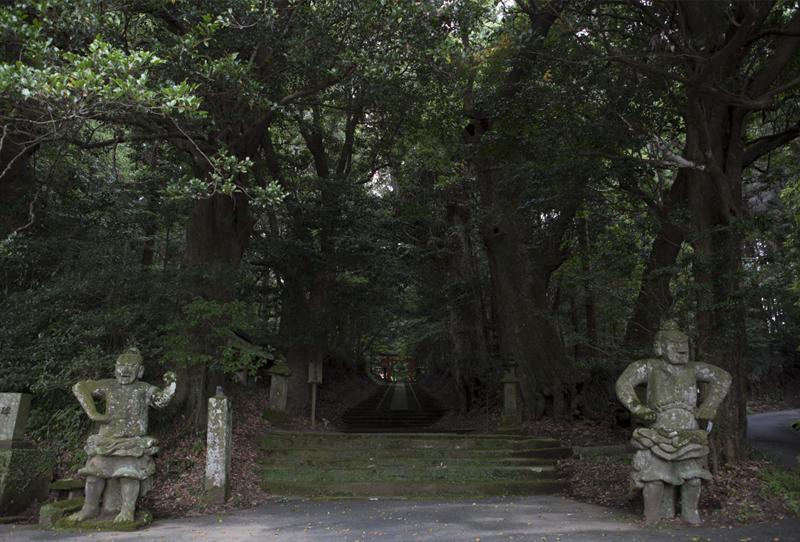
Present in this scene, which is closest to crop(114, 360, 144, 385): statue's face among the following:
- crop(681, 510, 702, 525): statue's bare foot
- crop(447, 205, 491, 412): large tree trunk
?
crop(681, 510, 702, 525): statue's bare foot

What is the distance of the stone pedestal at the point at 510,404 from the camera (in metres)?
12.4

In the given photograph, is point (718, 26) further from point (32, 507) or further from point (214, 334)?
point (32, 507)

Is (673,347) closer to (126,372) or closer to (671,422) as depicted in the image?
(671,422)

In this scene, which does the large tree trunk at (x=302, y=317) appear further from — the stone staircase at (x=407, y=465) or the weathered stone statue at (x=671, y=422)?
the weathered stone statue at (x=671, y=422)

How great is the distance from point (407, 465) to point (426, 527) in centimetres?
316

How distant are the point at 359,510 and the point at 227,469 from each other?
6.88 feet

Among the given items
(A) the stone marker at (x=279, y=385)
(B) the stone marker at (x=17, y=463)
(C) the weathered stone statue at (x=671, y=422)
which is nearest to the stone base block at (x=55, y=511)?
(B) the stone marker at (x=17, y=463)

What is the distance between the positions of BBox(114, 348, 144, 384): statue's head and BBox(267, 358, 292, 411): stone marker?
5628 mm

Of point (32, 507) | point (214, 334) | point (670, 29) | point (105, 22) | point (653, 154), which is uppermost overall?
point (670, 29)

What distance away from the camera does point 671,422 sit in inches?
247

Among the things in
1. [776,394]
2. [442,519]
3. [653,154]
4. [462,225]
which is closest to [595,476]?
[442,519]

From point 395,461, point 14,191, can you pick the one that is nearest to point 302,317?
point 395,461

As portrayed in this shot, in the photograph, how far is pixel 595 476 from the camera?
881 centimetres

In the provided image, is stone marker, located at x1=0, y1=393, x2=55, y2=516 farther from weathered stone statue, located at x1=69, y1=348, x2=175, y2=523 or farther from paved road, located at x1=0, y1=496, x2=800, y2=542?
weathered stone statue, located at x1=69, y1=348, x2=175, y2=523
